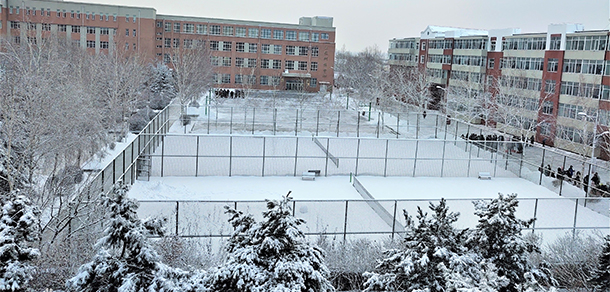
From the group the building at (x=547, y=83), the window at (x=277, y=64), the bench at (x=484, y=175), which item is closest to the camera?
the bench at (x=484, y=175)

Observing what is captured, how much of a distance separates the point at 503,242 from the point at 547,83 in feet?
138

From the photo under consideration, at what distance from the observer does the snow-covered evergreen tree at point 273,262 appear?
6734 mm

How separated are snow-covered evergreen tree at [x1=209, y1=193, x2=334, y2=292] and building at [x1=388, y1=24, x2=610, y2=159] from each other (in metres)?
30.5

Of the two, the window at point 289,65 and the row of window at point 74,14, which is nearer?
the row of window at point 74,14

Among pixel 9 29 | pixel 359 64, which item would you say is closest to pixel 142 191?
pixel 9 29

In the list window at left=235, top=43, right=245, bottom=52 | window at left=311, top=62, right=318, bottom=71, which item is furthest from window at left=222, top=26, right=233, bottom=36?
window at left=311, top=62, right=318, bottom=71

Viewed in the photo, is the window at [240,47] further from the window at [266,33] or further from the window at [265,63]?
the window at [266,33]

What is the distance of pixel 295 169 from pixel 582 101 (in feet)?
77.4

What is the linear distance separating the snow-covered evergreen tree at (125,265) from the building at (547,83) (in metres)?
31.4

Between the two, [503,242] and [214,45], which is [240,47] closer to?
[214,45]

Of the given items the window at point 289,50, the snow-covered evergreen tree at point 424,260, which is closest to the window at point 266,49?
the window at point 289,50

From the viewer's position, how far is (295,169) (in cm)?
2880

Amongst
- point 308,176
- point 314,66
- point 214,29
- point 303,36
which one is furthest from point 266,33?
point 308,176

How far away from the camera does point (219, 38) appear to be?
83.0 m
